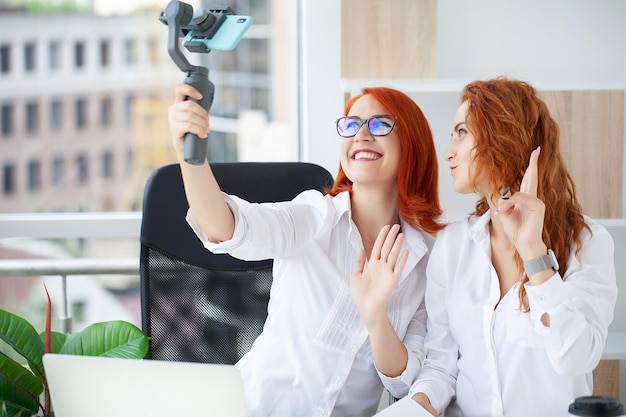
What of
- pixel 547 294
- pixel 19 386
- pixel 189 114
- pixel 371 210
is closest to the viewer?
pixel 19 386

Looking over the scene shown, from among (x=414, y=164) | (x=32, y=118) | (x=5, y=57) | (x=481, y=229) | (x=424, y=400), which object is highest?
(x=5, y=57)

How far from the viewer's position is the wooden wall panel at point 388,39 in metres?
2.39

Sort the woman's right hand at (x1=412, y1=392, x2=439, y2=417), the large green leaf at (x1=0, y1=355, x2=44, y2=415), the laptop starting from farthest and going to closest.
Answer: the woman's right hand at (x1=412, y1=392, x2=439, y2=417) < the large green leaf at (x1=0, y1=355, x2=44, y2=415) < the laptop

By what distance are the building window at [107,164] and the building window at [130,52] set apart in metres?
0.41

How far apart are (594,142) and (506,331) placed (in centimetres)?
97

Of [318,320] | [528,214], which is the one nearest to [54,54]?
[318,320]

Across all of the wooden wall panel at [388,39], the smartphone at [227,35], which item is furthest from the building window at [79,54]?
the smartphone at [227,35]

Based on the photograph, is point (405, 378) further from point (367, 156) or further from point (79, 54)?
point (79, 54)

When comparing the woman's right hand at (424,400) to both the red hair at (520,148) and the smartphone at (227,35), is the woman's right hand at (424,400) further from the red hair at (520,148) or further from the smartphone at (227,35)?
the smartphone at (227,35)

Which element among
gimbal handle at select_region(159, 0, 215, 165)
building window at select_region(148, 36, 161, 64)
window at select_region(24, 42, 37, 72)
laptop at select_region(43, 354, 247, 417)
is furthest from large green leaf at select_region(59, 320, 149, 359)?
window at select_region(24, 42, 37, 72)

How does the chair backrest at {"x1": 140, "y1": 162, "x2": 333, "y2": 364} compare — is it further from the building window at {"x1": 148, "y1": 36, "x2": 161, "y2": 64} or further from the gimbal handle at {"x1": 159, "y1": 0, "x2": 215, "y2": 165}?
the building window at {"x1": 148, "y1": 36, "x2": 161, "y2": 64}

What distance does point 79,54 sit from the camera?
10.3 ft

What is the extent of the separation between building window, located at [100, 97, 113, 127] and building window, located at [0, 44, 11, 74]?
1.26 feet

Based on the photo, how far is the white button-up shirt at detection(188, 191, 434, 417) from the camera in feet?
5.59
